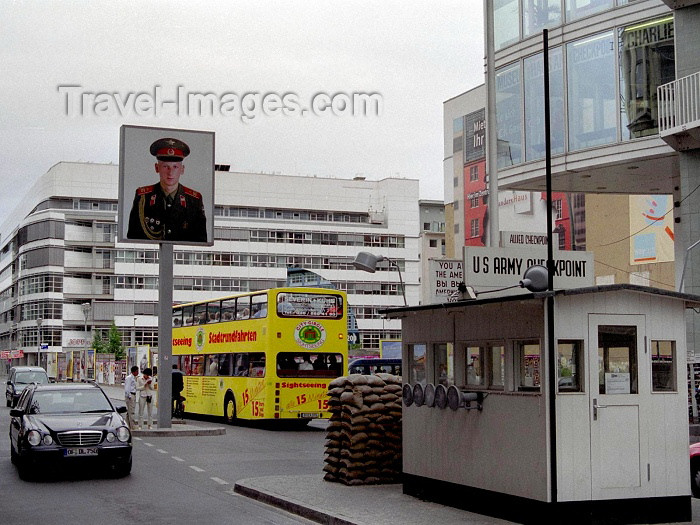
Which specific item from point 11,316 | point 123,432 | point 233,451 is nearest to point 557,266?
point 123,432

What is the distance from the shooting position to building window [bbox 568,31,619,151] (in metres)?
30.1

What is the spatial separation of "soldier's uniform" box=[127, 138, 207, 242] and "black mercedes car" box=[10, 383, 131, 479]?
9088 millimetres

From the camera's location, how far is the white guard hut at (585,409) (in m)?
10.6

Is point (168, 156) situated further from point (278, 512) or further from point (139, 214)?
point (278, 512)

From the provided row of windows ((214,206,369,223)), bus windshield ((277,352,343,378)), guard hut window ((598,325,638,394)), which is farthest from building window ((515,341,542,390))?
row of windows ((214,206,369,223))

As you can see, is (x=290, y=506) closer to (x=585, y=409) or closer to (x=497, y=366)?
(x=497, y=366)

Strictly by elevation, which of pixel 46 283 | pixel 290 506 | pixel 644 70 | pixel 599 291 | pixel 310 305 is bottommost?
pixel 290 506

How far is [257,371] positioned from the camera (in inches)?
1177

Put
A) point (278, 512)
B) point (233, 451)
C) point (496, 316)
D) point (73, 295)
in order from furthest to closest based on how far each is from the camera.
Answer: point (73, 295), point (233, 451), point (278, 512), point (496, 316)

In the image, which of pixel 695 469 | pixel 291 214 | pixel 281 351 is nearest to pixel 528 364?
pixel 695 469

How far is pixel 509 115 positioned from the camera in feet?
109

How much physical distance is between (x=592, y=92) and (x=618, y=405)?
71.1 feet

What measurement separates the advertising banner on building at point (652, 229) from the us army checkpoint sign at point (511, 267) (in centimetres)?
5310

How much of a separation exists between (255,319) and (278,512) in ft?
56.4
